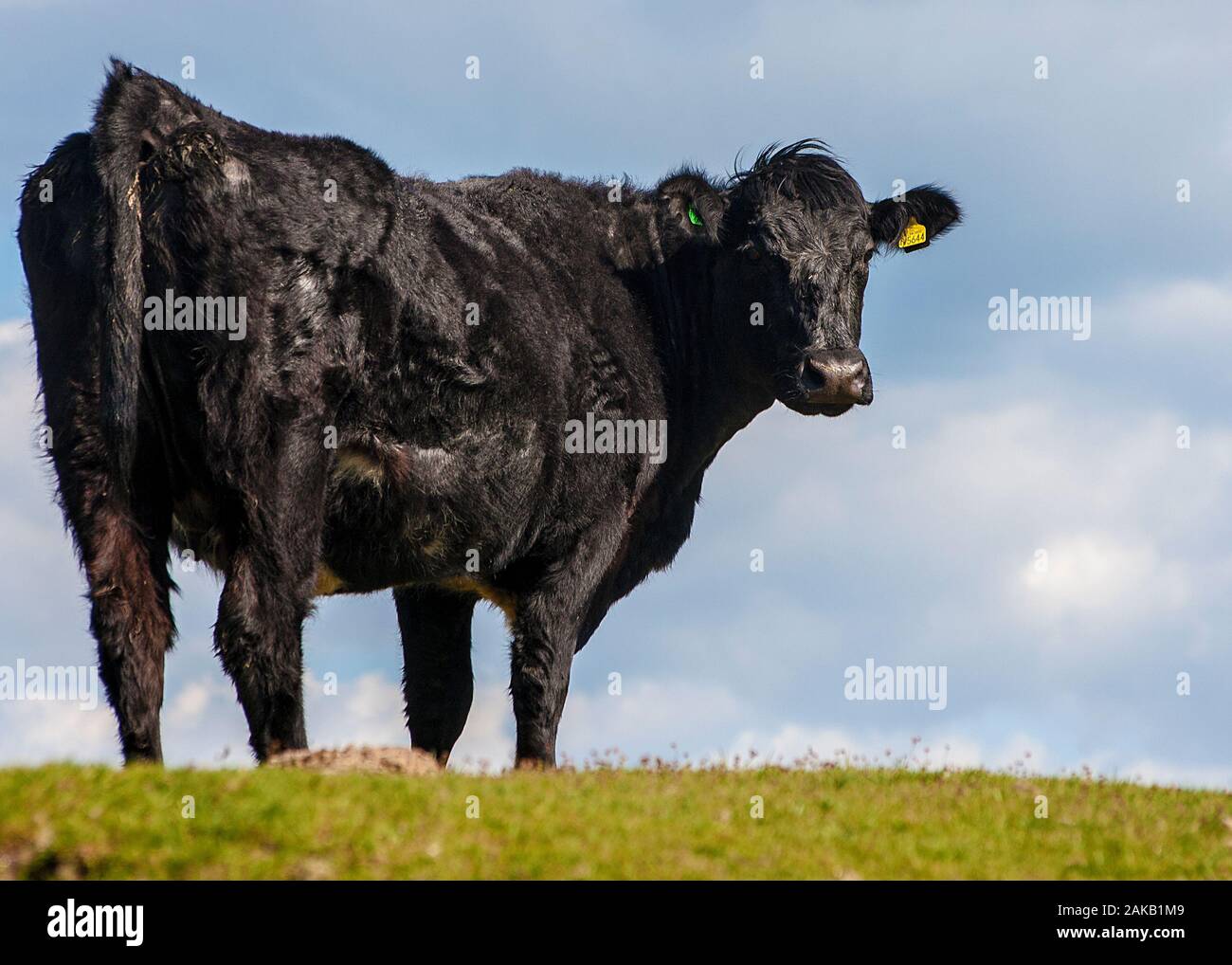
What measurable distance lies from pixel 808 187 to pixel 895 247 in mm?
1328

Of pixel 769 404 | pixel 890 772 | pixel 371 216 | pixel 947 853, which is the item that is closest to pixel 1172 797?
pixel 890 772

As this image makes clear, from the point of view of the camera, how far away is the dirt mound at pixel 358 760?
30.2 feet

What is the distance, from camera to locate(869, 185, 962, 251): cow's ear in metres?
14.1

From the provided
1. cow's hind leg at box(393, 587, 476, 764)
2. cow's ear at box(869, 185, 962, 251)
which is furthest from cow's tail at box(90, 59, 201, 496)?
cow's ear at box(869, 185, 962, 251)

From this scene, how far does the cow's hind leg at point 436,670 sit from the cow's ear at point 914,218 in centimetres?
548

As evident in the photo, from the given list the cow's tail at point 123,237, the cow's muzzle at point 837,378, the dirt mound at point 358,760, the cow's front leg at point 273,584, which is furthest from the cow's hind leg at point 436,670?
the cow's tail at point 123,237

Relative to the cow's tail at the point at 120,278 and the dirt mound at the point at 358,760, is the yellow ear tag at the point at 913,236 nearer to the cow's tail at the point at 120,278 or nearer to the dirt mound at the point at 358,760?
the dirt mound at the point at 358,760

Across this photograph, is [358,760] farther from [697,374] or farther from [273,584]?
[697,374]

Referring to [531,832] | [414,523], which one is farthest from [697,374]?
[531,832]

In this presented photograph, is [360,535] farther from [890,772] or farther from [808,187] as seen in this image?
[808,187]

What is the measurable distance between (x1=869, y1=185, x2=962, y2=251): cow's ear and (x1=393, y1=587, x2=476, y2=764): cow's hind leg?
5484 millimetres

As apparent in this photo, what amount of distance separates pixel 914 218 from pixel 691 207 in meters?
2.48

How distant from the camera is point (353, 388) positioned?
32.1 feet

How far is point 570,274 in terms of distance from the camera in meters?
12.2
